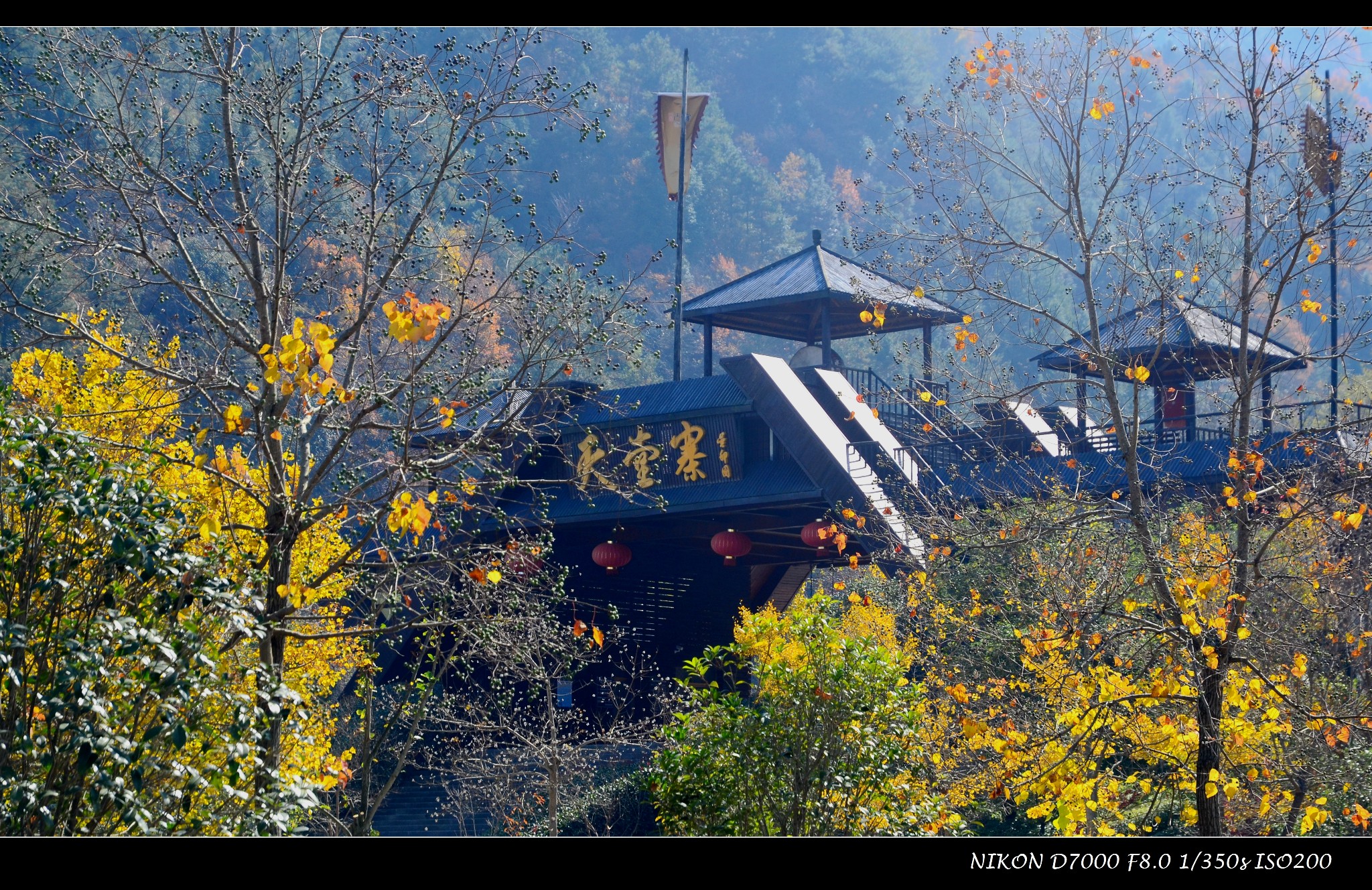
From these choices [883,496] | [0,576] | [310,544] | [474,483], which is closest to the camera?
[0,576]

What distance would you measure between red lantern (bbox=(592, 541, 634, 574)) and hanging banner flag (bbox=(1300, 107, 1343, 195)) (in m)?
8.25

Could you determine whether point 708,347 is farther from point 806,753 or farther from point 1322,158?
point 806,753

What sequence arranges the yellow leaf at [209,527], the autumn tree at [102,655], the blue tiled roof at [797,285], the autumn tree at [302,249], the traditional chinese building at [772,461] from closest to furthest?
the autumn tree at [102,655] → the yellow leaf at [209,527] → the autumn tree at [302,249] → the traditional chinese building at [772,461] → the blue tiled roof at [797,285]

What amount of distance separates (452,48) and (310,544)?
172 inches

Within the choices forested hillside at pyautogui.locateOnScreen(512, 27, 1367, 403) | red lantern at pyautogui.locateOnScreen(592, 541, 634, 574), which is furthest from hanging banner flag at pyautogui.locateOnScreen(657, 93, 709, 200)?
forested hillside at pyautogui.locateOnScreen(512, 27, 1367, 403)

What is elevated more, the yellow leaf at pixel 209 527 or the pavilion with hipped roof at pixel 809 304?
the pavilion with hipped roof at pixel 809 304

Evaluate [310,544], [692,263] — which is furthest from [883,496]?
[692,263]

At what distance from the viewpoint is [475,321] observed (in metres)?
5.16

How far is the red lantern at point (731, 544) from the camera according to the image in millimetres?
11977

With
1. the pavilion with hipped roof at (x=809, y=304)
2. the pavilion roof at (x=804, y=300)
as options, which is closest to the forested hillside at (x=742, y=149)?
the pavilion with hipped roof at (x=809, y=304)

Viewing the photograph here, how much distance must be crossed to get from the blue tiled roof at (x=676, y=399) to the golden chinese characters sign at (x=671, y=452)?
0.12 metres

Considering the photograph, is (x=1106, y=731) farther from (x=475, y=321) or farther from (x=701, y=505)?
(x=701, y=505)

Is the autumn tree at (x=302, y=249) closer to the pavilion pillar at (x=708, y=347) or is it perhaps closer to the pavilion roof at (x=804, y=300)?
the pavilion roof at (x=804, y=300)

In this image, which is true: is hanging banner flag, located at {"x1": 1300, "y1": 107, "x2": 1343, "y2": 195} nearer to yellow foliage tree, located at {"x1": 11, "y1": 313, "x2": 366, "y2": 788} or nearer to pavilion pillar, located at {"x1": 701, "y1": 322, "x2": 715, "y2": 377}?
yellow foliage tree, located at {"x1": 11, "y1": 313, "x2": 366, "y2": 788}
